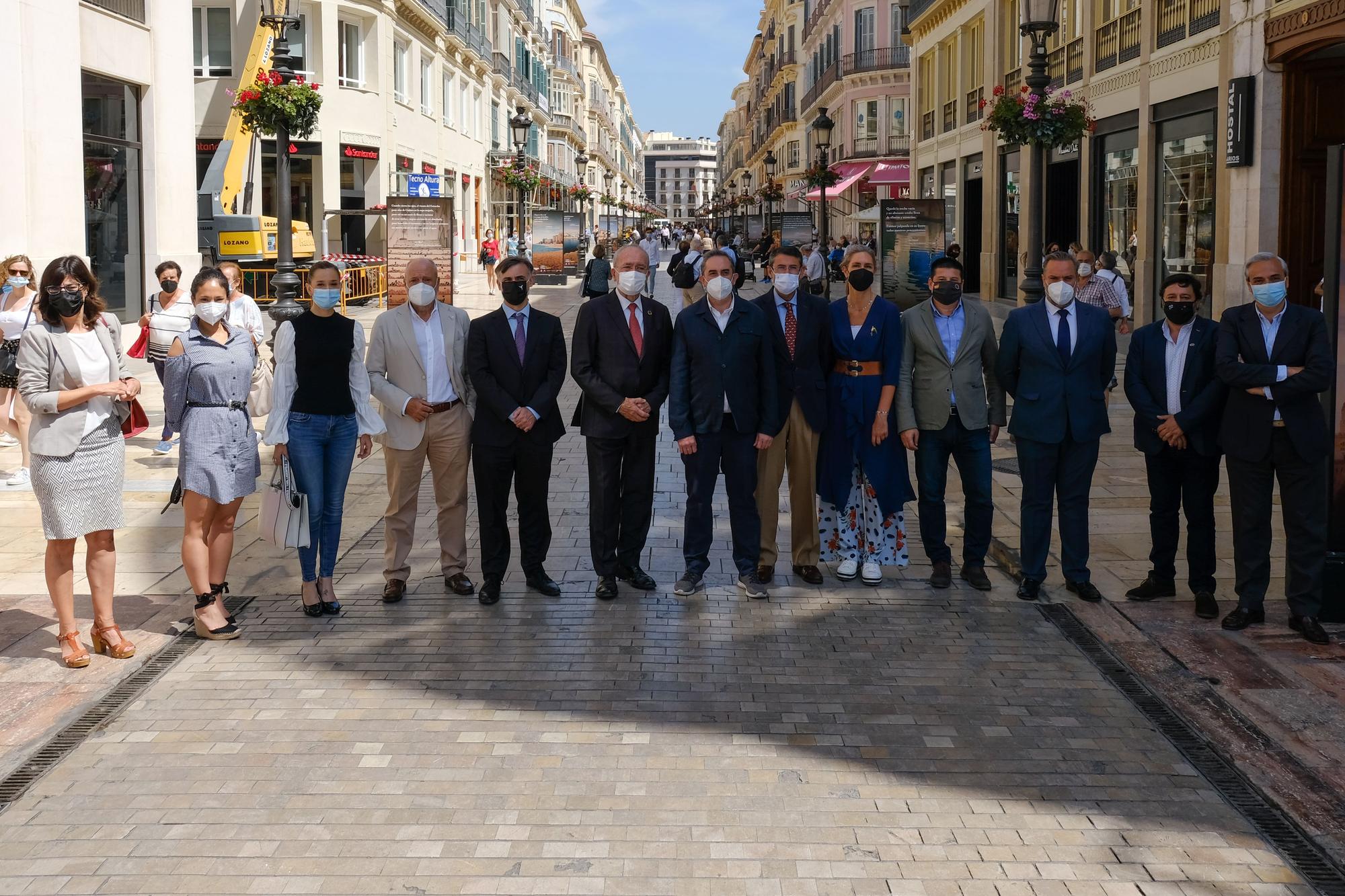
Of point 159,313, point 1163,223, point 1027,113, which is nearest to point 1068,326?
point 159,313

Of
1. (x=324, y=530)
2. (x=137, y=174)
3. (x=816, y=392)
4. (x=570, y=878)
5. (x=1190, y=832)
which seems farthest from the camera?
(x=137, y=174)

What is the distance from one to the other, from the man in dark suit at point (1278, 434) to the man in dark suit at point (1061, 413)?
0.73 meters

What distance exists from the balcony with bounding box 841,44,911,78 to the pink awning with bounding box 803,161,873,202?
146 inches

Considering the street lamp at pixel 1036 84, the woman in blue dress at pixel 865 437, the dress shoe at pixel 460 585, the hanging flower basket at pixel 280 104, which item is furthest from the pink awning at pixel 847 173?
the dress shoe at pixel 460 585

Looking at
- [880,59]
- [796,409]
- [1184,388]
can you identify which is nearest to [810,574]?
[796,409]

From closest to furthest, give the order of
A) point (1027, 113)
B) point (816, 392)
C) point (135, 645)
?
point (135, 645) < point (816, 392) < point (1027, 113)

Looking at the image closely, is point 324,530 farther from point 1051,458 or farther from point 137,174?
point 137,174

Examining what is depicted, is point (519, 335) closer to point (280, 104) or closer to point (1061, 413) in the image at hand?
point (1061, 413)

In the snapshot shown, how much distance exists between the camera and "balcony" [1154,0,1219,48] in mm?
19953

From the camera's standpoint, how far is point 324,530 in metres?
7.04

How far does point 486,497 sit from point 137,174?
56.5 feet

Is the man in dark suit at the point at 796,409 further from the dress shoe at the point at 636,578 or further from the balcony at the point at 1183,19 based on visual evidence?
the balcony at the point at 1183,19

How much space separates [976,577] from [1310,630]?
1743 millimetres

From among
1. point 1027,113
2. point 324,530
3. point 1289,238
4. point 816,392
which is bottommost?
point 324,530
